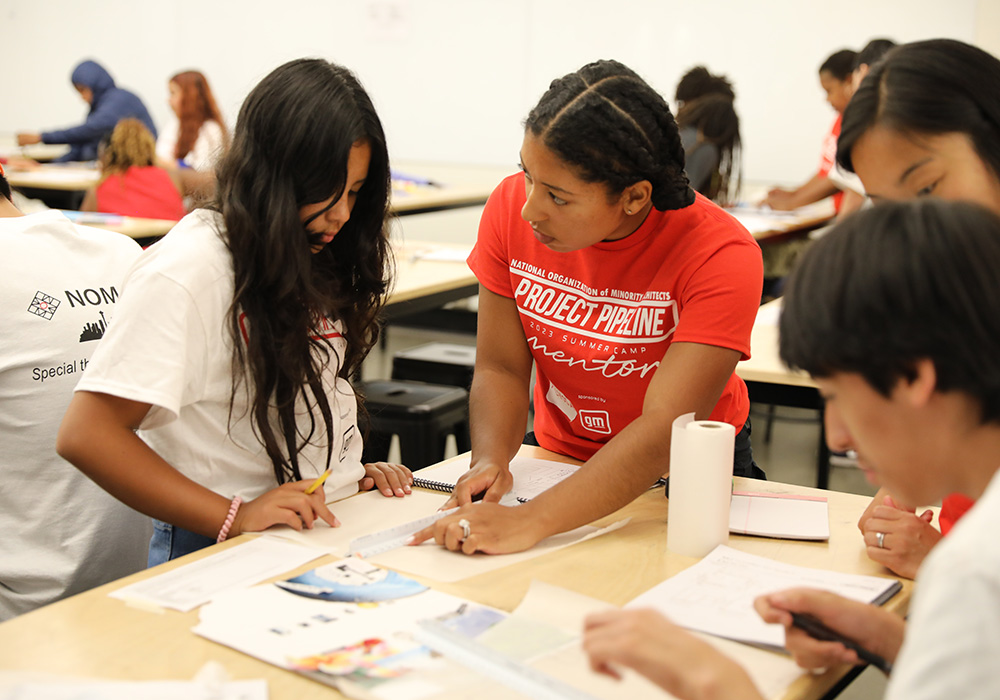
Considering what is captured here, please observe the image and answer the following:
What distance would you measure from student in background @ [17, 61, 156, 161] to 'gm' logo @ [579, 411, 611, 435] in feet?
19.4

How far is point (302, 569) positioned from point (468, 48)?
5.69 metres

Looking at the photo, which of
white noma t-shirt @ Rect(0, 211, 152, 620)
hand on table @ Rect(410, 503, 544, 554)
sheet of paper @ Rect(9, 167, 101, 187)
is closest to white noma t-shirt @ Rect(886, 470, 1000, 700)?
hand on table @ Rect(410, 503, 544, 554)

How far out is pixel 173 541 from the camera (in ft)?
4.50

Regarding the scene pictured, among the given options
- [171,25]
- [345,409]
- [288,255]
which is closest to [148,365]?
[288,255]

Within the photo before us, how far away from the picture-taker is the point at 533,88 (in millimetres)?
6246

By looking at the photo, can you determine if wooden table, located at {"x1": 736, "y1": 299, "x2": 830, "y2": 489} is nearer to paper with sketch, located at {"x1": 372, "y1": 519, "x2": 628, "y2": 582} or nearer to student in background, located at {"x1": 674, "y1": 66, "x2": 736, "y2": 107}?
paper with sketch, located at {"x1": 372, "y1": 519, "x2": 628, "y2": 582}

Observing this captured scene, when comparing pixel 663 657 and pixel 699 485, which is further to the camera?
pixel 699 485

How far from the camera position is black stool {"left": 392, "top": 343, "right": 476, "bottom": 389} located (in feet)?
10.5

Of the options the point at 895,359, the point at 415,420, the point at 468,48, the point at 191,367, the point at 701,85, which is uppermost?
the point at 468,48

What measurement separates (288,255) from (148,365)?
9.2 inches

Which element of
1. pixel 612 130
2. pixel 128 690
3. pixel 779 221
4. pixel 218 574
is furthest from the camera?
pixel 779 221

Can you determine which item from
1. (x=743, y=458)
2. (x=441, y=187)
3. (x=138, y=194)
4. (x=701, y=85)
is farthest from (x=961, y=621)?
(x=441, y=187)

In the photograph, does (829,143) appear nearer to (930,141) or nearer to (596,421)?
(596,421)

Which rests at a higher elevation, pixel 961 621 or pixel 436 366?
pixel 961 621
